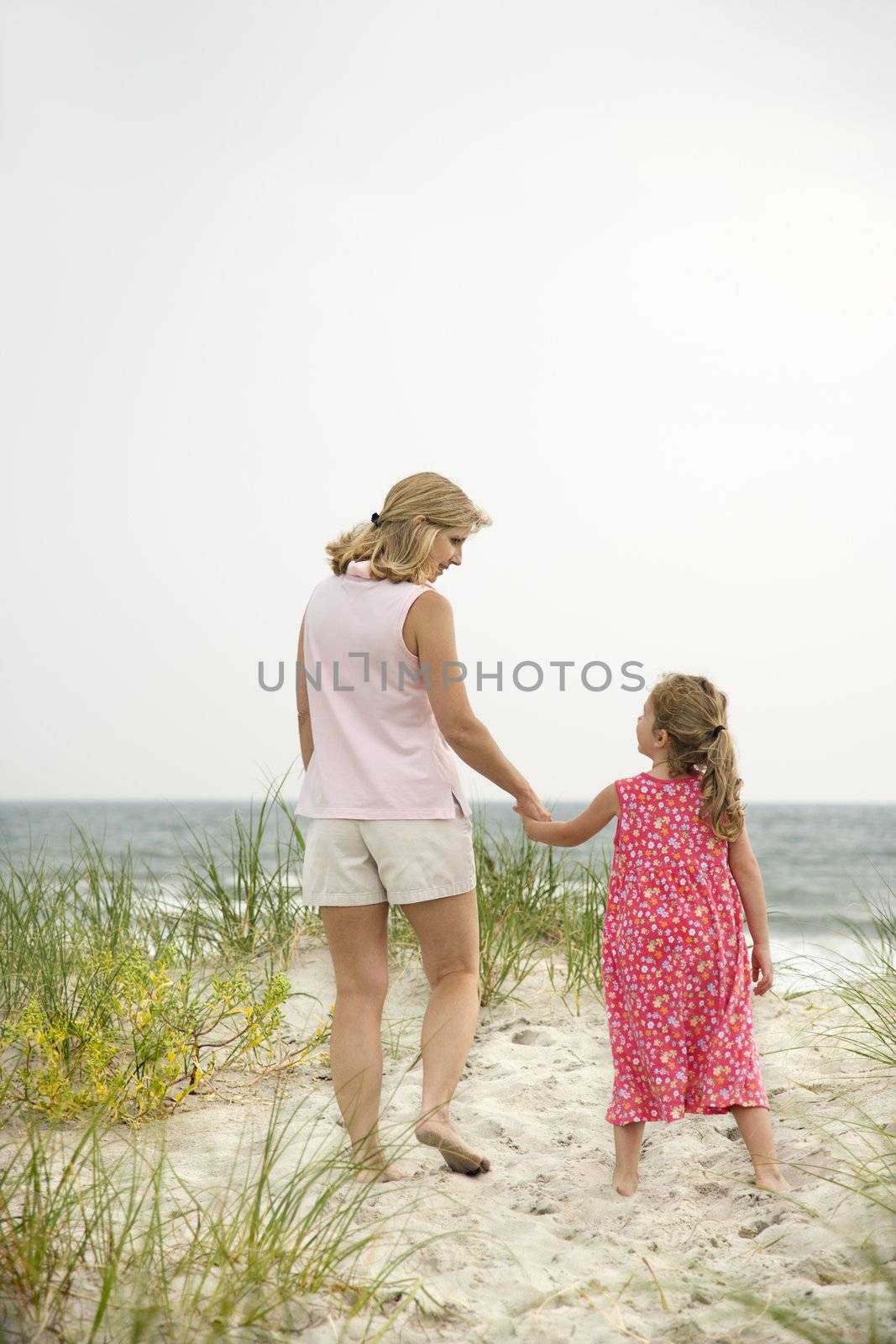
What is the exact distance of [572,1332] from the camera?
2107 mm

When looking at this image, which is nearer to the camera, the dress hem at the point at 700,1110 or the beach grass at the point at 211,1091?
the beach grass at the point at 211,1091

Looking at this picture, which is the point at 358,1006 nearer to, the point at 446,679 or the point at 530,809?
the point at 530,809

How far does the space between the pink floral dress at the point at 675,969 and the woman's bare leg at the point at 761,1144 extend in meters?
0.04

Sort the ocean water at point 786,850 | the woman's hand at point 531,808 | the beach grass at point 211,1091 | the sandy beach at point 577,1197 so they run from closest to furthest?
the beach grass at point 211,1091 → the sandy beach at point 577,1197 → the woman's hand at point 531,808 → the ocean water at point 786,850

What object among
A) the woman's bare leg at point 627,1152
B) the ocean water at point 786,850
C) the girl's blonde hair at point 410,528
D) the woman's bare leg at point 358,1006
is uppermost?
the girl's blonde hair at point 410,528

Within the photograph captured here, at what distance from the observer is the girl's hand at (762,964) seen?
3016 millimetres

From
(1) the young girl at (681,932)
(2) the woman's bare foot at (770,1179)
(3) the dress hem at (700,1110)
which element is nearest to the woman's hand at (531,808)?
(1) the young girl at (681,932)

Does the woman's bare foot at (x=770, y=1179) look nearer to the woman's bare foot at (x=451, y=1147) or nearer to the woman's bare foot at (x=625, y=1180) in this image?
the woman's bare foot at (x=625, y=1180)

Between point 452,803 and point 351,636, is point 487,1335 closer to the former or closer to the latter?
point 452,803

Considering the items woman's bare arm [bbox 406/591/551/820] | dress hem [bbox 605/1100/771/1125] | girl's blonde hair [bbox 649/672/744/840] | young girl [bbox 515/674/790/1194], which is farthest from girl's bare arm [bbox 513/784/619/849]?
dress hem [bbox 605/1100/771/1125]

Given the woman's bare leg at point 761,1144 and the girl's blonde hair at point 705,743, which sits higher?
the girl's blonde hair at point 705,743

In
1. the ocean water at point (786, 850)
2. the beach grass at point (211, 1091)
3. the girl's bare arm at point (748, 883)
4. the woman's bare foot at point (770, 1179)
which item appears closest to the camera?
the beach grass at point (211, 1091)

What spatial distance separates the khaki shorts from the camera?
2879 mm

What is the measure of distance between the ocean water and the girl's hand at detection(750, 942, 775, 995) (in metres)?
0.51
